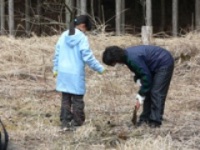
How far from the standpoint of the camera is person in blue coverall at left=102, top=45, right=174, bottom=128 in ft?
19.7

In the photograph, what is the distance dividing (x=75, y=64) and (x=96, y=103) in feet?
5.96

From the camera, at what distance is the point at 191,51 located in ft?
36.0

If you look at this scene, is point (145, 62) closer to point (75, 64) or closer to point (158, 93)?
point (158, 93)

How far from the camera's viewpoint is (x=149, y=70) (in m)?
6.24

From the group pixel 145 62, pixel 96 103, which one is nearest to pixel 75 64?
pixel 145 62

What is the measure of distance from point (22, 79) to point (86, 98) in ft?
6.07

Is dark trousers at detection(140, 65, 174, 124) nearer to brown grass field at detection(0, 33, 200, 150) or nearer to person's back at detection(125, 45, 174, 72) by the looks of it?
person's back at detection(125, 45, 174, 72)

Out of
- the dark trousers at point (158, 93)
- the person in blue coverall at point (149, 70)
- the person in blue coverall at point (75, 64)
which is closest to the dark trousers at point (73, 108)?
the person in blue coverall at point (75, 64)

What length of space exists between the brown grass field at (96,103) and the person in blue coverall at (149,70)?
10.7 inches

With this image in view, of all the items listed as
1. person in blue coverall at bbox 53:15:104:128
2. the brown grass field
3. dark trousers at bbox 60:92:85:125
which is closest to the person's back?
person in blue coverall at bbox 53:15:104:128

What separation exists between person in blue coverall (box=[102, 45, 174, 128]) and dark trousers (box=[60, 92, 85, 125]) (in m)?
0.71

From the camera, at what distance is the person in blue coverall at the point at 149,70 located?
6012 millimetres

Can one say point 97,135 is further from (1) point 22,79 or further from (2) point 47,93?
(1) point 22,79

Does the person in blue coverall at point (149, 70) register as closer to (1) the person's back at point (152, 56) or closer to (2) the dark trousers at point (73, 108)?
(1) the person's back at point (152, 56)
